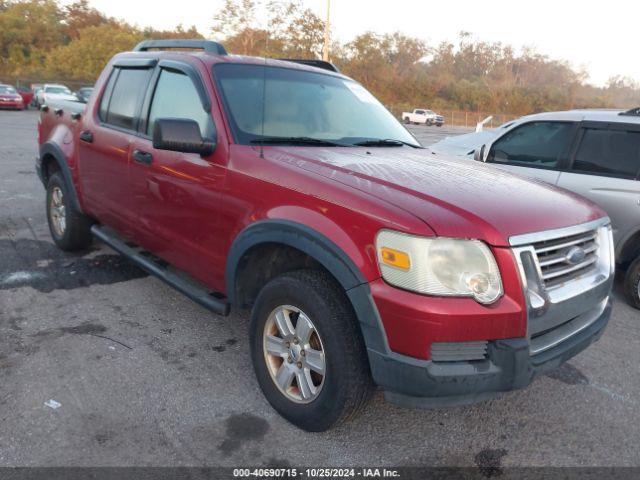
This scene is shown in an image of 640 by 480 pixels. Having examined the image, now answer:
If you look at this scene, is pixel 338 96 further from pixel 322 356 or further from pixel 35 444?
pixel 35 444

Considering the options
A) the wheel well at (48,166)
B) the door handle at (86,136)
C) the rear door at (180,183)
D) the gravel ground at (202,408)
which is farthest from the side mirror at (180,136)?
the wheel well at (48,166)

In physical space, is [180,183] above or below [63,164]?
above

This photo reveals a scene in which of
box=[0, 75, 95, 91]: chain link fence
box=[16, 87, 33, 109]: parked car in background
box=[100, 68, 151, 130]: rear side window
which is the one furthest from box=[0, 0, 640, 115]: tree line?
box=[100, 68, 151, 130]: rear side window

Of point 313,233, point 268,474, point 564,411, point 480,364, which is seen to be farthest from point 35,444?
point 564,411

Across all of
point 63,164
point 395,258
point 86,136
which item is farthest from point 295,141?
point 63,164

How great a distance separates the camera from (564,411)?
311cm

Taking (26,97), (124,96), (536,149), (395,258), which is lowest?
(395,258)

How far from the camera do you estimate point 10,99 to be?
29547mm

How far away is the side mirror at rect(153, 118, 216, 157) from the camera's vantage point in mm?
2973

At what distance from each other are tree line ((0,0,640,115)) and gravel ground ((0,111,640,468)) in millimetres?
25482

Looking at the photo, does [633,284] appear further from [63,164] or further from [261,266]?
[63,164]

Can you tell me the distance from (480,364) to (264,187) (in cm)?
138

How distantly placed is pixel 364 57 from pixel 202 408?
64330 millimetres

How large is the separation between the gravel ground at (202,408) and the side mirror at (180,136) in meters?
1.34
